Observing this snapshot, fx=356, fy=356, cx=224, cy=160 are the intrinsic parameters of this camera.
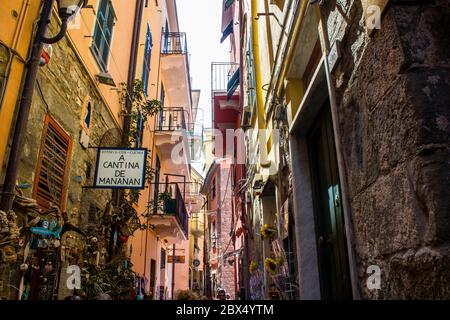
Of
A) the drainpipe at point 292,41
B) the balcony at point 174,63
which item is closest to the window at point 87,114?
the drainpipe at point 292,41

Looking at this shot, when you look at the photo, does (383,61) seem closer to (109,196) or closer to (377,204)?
(377,204)

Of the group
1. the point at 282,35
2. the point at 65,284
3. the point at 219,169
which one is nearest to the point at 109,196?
the point at 65,284

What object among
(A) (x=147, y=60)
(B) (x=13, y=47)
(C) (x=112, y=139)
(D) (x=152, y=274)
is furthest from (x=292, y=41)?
(D) (x=152, y=274)

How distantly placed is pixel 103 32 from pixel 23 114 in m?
3.46

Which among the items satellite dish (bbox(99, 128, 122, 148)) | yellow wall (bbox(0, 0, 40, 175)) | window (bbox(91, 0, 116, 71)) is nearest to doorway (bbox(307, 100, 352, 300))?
yellow wall (bbox(0, 0, 40, 175))

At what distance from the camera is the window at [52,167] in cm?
405

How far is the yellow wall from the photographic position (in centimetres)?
326

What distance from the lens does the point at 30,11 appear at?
3.70 m

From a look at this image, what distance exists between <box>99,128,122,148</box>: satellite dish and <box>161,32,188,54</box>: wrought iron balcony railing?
22.5ft

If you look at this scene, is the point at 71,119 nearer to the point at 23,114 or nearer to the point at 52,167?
the point at 52,167

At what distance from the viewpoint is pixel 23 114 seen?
3.41m

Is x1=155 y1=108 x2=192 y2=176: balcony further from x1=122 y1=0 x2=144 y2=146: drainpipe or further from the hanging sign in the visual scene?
the hanging sign
